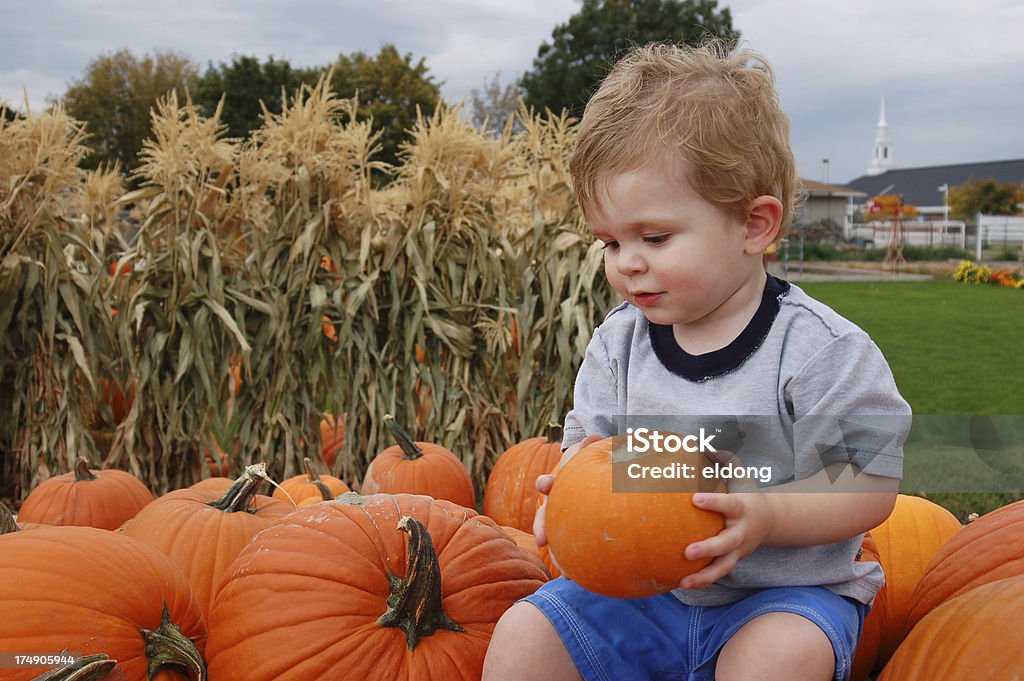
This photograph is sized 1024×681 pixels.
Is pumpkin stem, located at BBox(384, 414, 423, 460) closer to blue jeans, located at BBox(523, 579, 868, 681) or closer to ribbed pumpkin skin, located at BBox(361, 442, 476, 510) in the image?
ribbed pumpkin skin, located at BBox(361, 442, 476, 510)

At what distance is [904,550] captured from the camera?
2.46 m

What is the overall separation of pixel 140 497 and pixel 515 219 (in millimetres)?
2532

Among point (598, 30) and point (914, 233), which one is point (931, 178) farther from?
point (598, 30)

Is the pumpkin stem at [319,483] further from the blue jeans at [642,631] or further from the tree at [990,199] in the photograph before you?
the tree at [990,199]

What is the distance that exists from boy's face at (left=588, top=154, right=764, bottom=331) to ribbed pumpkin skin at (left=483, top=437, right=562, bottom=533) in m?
1.94

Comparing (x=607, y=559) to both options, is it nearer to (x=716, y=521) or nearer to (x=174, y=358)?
(x=716, y=521)

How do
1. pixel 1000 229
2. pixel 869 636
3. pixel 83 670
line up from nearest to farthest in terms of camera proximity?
pixel 83 670, pixel 869 636, pixel 1000 229

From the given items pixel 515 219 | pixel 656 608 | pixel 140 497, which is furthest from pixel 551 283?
pixel 656 608

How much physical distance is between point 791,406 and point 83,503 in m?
2.84

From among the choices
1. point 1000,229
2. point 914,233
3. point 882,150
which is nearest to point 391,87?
point 1000,229

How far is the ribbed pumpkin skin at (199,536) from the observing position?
237cm

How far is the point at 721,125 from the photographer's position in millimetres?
1755

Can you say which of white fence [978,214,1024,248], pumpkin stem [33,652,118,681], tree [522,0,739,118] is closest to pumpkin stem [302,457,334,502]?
pumpkin stem [33,652,118,681]

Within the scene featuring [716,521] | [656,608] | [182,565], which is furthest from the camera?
[182,565]
